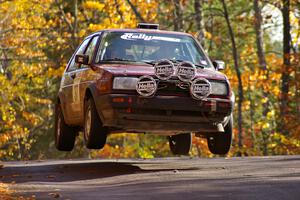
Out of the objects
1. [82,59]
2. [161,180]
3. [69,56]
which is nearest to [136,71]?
[82,59]

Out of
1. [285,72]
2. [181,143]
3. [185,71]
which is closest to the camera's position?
[185,71]

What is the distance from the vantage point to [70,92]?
47.0ft

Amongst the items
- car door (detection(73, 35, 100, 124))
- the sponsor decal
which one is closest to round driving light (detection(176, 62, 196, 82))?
car door (detection(73, 35, 100, 124))

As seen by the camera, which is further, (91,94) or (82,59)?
(82,59)

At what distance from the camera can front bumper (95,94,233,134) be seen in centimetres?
1167

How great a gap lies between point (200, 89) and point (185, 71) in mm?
330

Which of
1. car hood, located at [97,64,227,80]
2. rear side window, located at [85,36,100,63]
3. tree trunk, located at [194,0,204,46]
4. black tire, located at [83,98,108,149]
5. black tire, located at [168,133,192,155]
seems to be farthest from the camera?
tree trunk, located at [194,0,204,46]

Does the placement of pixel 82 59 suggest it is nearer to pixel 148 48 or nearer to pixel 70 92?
pixel 148 48

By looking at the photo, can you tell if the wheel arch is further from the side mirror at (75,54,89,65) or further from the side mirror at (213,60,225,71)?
the side mirror at (213,60,225,71)

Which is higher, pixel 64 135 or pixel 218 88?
pixel 218 88

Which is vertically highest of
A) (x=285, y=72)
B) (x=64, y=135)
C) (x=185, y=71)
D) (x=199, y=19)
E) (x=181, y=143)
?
(x=199, y=19)

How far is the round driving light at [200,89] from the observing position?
461 inches

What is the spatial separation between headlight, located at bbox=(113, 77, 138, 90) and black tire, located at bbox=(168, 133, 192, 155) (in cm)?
359

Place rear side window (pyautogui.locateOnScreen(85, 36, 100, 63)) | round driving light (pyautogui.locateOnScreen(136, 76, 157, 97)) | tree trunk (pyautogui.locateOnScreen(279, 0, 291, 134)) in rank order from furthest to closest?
tree trunk (pyautogui.locateOnScreen(279, 0, 291, 134)) → rear side window (pyautogui.locateOnScreen(85, 36, 100, 63)) → round driving light (pyautogui.locateOnScreen(136, 76, 157, 97))
